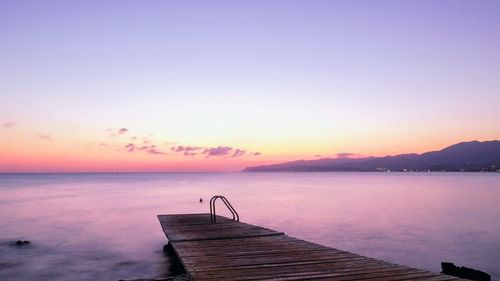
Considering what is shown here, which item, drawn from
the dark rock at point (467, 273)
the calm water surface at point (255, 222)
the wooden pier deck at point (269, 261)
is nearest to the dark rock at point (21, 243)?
the calm water surface at point (255, 222)

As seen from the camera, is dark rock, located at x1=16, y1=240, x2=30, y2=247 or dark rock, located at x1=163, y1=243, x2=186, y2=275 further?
dark rock, located at x1=16, y1=240, x2=30, y2=247

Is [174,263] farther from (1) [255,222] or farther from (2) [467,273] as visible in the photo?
(1) [255,222]

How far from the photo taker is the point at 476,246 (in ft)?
91.7

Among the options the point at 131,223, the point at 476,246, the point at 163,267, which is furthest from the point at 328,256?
the point at 131,223

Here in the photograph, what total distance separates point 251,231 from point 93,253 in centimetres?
1257

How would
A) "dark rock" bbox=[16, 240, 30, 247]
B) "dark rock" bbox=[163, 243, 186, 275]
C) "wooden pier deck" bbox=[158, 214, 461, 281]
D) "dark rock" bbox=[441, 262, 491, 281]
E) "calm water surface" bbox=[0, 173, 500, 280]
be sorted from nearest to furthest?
"wooden pier deck" bbox=[158, 214, 461, 281], "dark rock" bbox=[441, 262, 491, 281], "dark rock" bbox=[163, 243, 186, 275], "calm water surface" bbox=[0, 173, 500, 280], "dark rock" bbox=[16, 240, 30, 247]

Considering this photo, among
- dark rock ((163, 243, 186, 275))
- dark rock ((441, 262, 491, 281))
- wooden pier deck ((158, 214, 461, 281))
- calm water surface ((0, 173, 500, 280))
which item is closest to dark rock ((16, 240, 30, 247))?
calm water surface ((0, 173, 500, 280))

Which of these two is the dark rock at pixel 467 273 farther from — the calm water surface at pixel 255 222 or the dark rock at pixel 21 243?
the dark rock at pixel 21 243

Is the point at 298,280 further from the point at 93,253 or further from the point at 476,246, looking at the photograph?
the point at 476,246

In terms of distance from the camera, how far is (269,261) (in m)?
10.6

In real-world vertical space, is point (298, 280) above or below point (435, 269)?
above

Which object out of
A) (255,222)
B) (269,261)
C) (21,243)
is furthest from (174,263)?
(255,222)

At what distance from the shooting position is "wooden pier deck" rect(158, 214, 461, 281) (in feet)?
29.0

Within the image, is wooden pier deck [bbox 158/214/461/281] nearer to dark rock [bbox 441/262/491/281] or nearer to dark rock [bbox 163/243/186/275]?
dark rock [bbox 163/243/186/275]
